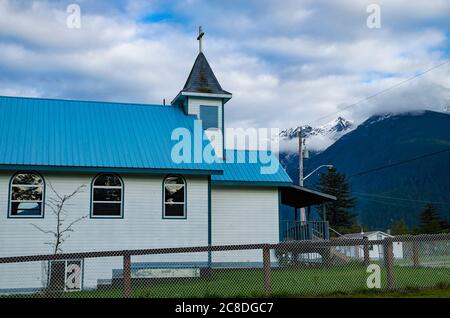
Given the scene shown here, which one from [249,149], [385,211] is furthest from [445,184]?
[249,149]

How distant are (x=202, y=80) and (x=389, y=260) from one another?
1434cm

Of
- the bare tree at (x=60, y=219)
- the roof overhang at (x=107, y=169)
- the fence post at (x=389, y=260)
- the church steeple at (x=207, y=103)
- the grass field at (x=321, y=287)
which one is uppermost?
the church steeple at (x=207, y=103)

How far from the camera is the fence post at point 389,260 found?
44.7 ft

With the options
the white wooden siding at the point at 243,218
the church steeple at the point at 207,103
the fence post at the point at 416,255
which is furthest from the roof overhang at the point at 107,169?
the fence post at the point at 416,255

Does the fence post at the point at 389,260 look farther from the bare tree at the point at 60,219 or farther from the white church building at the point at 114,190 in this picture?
the bare tree at the point at 60,219

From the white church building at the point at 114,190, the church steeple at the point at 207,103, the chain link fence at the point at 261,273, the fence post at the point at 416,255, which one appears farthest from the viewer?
the church steeple at the point at 207,103

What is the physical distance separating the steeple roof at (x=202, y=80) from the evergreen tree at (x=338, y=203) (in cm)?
5296

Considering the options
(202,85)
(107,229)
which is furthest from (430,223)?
(107,229)

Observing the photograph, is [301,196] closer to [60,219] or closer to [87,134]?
[87,134]

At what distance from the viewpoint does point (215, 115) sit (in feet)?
84.7

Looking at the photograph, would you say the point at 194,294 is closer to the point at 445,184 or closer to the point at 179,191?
the point at 179,191

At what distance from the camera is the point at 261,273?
15031 mm

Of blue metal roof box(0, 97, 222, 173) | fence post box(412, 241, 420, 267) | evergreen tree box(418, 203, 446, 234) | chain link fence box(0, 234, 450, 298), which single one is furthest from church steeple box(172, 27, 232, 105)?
evergreen tree box(418, 203, 446, 234)
